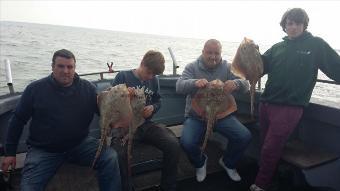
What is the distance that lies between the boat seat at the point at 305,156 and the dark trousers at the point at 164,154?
1.52m

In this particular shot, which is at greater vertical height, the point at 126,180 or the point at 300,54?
the point at 300,54

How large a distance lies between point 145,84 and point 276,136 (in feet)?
6.24

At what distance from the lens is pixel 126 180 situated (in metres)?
4.16

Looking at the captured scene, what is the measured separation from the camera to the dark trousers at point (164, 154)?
4168 mm

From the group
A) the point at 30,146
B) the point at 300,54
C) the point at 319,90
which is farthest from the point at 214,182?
the point at 319,90

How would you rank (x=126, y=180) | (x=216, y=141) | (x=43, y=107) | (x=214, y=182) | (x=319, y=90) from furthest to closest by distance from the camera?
(x=319, y=90), (x=216, y=141), (x=214, y=182), (x=126, y=180), (x=43, y=107)

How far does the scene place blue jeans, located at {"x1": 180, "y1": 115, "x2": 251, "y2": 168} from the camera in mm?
4621

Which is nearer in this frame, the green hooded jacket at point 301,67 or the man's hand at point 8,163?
the man's hand at point 8,163

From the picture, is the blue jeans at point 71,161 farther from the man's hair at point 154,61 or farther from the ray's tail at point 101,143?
the man's hair at point 154,61

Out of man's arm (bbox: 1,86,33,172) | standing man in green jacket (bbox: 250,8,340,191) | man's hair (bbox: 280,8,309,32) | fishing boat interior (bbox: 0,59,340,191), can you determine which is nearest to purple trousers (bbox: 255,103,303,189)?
standing man in green jacket (bbox: 250,8,340,191)

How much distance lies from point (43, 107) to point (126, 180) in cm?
134

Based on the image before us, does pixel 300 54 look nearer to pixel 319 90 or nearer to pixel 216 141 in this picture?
pixel 216 141

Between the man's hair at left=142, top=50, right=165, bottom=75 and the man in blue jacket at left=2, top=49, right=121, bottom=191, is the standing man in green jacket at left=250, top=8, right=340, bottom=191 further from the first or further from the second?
the man in blue jacket at left=2, top=49, right=121, bottom=191

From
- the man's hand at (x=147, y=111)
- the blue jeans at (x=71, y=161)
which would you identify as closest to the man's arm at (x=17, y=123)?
the blue jeans at (x=71, y=161)
